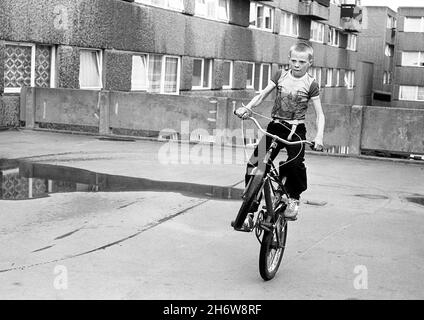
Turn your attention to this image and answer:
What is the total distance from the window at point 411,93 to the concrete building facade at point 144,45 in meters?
30.4

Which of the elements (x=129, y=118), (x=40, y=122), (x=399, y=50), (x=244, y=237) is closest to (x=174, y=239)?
(x=244, y=237)

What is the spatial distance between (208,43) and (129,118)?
10.6 meters

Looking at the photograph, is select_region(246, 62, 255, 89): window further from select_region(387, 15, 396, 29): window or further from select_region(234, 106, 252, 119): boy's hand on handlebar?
select_region(387, 15, 396, 29): window

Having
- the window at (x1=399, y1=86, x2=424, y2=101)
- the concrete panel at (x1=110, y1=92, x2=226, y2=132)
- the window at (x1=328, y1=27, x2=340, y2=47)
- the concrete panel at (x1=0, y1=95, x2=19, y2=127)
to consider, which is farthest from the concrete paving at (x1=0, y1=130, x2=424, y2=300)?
the window at (x1=399, y1=86, x2=424, y2=101)

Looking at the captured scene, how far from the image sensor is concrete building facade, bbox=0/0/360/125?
54.3 feet

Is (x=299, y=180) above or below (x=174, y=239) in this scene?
above

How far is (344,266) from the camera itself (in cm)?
596

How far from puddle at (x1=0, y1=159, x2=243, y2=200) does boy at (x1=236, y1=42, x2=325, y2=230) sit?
116 inches

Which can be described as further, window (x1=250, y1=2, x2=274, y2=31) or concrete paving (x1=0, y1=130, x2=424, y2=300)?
window (x1=250, y1=2, x2=274, y2=31)

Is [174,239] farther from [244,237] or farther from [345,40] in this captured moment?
[345,40]

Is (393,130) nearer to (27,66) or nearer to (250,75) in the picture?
A: (27,66)

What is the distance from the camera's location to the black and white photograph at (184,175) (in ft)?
17.6

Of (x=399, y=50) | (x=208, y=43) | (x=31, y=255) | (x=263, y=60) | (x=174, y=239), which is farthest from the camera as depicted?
(x=399, y=50)
